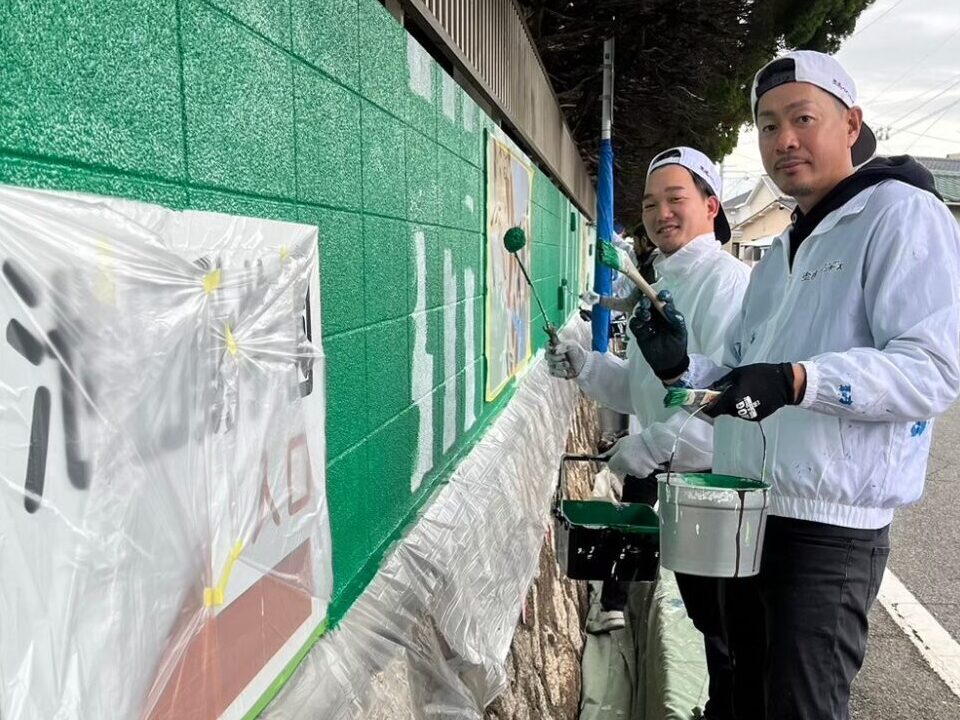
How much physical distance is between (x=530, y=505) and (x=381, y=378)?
191 cm

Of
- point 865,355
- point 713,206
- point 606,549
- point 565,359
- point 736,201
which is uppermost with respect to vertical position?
point 736,201

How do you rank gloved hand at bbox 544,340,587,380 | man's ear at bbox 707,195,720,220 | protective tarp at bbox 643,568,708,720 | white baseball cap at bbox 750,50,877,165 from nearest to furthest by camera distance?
1. white baseball cap at bbox 750,50,877,165
2. protective tarp at bbox 643,568,708,720
3. gloved hand at bbox 544,340,587,380
4. man's ear at bbox 707,195,720,220

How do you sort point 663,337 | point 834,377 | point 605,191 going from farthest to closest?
point 605,191, point 663,337, point 834,377

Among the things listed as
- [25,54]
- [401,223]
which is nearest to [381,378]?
[401,223]

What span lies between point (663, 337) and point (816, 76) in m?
0.85

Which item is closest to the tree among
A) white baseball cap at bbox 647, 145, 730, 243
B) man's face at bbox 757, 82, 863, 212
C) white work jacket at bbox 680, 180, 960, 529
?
white baseball cap at bbox 647, 145, 730, 243

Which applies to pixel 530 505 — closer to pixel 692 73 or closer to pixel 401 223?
pixel 401 223

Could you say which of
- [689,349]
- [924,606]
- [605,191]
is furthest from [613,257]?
[605,191]

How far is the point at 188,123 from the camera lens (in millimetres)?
1348

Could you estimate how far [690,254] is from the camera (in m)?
3.32

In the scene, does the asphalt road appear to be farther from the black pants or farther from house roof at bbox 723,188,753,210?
house roof at bbox 723,188,753,210

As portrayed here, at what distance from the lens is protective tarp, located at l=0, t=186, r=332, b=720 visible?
90cm

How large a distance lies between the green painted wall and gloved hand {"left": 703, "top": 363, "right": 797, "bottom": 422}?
101 cm

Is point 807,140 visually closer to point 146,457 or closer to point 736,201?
point 146,457
